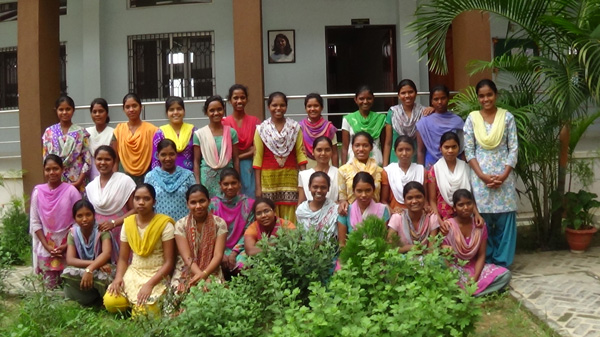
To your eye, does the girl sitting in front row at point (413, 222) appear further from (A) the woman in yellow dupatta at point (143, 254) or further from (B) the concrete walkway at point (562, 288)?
(A) the woman in yellow dupatta at point (143, 254)

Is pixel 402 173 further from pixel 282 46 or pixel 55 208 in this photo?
pixel 282 46

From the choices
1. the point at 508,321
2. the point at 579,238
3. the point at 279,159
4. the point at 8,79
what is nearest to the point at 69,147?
the point at 279,159

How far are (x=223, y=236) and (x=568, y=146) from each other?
337 cm

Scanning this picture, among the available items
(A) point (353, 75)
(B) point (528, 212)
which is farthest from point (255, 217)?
(A) point (353, 75)

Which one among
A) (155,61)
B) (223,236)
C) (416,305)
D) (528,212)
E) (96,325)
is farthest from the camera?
(155,61)

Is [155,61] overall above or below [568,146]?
above

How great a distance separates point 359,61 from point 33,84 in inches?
239

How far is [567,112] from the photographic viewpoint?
4777 mm

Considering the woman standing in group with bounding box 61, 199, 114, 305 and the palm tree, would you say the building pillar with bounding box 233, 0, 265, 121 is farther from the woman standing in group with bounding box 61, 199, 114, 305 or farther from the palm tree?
the woman standing in group with bounding box 61, 199, 114, 305

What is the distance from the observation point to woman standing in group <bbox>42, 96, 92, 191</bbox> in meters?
5.18

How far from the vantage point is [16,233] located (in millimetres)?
6613

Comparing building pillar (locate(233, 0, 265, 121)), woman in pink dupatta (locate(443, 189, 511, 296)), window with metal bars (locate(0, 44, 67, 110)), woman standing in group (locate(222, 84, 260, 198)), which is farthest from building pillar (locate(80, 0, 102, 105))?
woman in pink dupatta (locate(443, 189, 511, 296))

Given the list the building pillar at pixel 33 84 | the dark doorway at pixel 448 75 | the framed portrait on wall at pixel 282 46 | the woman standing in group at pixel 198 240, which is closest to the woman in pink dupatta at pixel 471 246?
the woman standing in group at pixel 198 240

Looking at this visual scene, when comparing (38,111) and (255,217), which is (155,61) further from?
(255,217)
